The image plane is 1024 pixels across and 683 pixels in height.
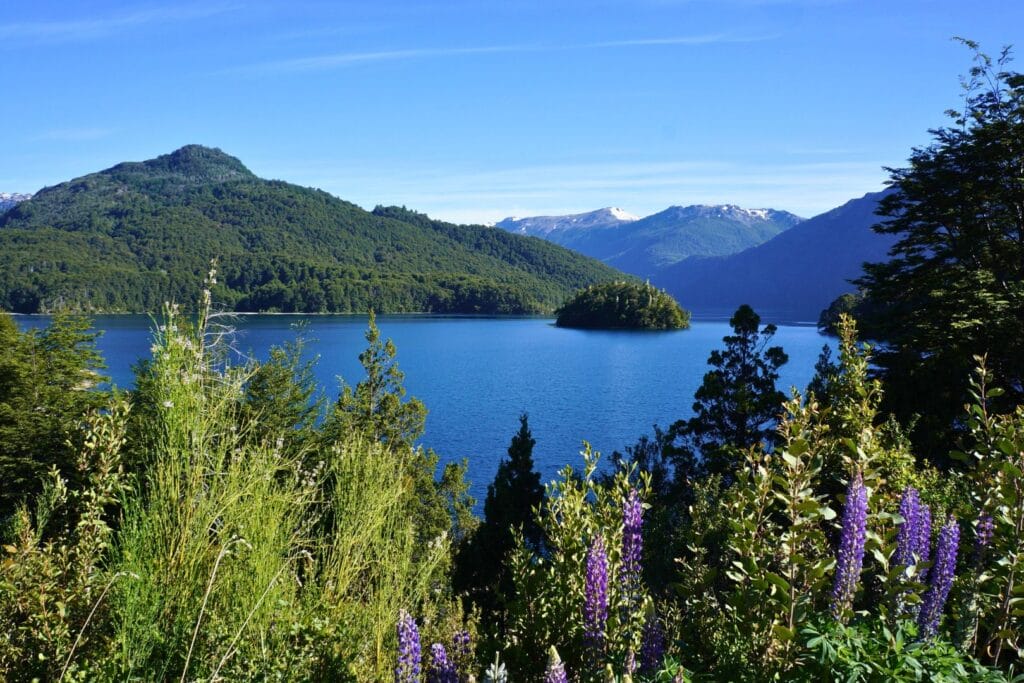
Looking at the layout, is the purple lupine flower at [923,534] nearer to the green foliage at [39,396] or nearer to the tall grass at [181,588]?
the tall grass at [181,588]

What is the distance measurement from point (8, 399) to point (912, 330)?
25.9 meters

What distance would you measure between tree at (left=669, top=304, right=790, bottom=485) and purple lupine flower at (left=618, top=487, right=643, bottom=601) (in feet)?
61.0

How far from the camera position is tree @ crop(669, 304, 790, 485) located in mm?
21062

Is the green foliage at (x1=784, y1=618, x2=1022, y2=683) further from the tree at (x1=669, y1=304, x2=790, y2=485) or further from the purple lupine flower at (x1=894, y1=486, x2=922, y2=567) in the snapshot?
the tree at (x1=669, y1=304, x2=790, y2=485)

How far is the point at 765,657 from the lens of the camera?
235cm

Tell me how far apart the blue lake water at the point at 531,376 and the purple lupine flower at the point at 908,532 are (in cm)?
1274

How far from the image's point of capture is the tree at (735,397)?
21062mm

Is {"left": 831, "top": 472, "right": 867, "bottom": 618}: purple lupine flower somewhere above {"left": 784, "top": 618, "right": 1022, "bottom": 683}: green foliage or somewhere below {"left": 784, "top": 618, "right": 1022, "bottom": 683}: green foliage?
above

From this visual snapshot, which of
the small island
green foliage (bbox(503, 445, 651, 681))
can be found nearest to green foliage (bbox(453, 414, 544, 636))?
green foliage (bbox(503, 445, 651, 681))

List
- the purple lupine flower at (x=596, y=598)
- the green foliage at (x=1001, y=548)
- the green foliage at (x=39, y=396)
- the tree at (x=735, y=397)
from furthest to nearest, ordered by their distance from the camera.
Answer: the tree at (x=735, y=397), the green foliage at (x=39, y=396), the purple lupine flower at (x=596, y=598), the green foliage at (x=1001, y=548)

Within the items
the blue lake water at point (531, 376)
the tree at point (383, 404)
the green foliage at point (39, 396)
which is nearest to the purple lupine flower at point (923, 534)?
the blue lake water at point (531, 376)

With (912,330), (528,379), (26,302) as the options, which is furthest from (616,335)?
(26,302)

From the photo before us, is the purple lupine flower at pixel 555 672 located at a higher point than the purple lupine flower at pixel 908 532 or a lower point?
lower

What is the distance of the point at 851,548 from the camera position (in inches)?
99.2
